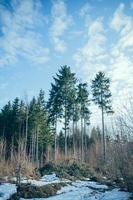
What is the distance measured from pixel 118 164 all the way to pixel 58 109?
28.5 meters

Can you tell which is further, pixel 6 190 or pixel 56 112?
pixel 56 112

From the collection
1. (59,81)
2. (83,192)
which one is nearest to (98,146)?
(59,81)

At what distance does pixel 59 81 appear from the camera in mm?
44219

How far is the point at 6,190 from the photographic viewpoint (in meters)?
16.7

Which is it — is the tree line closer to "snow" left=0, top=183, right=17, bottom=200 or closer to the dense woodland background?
the dense woodland background

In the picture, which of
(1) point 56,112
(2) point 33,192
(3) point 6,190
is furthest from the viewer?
(1) point 56,112

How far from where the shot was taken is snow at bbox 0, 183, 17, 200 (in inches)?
612

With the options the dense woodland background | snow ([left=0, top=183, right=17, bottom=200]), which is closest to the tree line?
the dense woodland background

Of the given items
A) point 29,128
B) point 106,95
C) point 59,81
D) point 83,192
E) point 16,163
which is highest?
point 59,81

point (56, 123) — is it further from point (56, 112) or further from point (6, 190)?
point (6, 190)

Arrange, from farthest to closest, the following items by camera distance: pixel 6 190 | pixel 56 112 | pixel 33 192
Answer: pixel 56 112, pixel 6 190, pixel 33 192

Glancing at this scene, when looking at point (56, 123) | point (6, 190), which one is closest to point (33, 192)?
point (6, 190)

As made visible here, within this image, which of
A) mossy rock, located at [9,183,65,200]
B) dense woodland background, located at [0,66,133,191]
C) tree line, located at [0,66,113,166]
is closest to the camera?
mossy rock, located at [9,183,65,200]

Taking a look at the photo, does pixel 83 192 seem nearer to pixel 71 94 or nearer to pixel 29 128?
pixel 71 94
